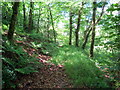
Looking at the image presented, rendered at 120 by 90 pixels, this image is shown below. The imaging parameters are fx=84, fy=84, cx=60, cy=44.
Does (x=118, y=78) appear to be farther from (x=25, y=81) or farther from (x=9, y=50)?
(x=9, y=50)

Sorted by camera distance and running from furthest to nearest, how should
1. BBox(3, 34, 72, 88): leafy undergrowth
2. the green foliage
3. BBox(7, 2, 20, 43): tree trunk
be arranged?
BBox(7, 2, 20, 43): tree trunk, BBox(3, 34, 72, 88): leafy undergrowth, the green foliage

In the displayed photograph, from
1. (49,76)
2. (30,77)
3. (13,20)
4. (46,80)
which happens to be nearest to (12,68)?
(30,77)

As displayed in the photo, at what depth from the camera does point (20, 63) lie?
386 centimetres

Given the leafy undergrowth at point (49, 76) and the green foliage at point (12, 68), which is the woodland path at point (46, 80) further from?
the green foliage at point (12, 68)

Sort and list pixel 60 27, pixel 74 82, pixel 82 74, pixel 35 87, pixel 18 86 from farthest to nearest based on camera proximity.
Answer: pixel 60 27 < pixel 82 74 < pixel 74 82 < pixel 35 87 < pixel 18 86

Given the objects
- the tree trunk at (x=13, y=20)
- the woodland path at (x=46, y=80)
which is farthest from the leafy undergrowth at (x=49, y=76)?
the tree trunk at (x=13, y=20)

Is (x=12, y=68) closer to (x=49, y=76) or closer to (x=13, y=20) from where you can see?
(x=49, y=76)

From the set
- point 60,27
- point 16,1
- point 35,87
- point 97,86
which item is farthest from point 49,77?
point 60,27

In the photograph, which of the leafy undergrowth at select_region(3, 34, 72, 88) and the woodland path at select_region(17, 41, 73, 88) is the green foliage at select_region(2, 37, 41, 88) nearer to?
the leafy undergrowth at select_region(3, 34, 72, 88)

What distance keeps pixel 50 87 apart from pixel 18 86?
3.93ft

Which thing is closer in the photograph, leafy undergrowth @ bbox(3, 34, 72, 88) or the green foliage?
the green foliage

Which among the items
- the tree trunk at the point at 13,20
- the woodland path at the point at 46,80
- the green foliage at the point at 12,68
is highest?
the tree trunk at the point at 13,20

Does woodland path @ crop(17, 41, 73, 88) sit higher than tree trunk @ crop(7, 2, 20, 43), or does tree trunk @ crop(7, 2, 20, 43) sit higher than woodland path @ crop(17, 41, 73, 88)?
tree trunk @ crop(7, 2, 20, 43)

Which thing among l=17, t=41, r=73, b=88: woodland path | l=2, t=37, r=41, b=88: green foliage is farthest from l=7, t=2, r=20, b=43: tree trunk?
l=17, t=41, r=73, b=88: woodland path
